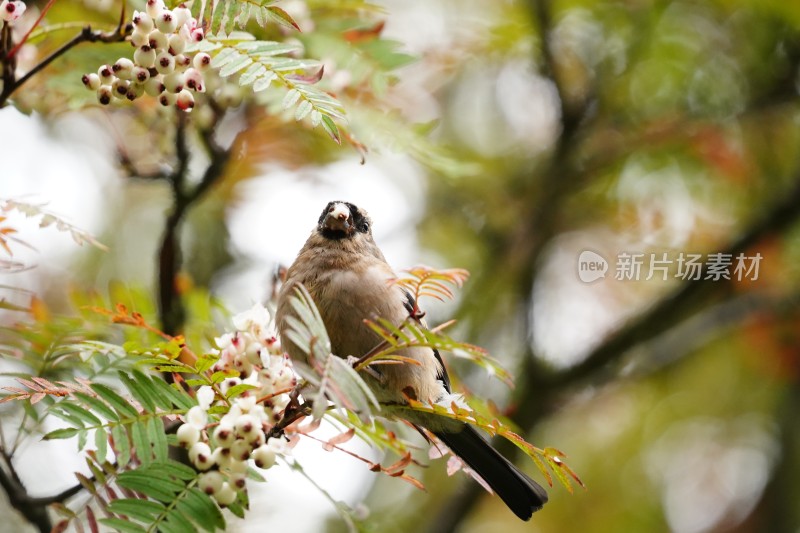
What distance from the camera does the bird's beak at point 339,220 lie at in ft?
11.3

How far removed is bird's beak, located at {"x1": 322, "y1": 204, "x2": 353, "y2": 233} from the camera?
3.46 metres

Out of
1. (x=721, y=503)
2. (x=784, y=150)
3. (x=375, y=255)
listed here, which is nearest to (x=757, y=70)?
(x=784, y=150)

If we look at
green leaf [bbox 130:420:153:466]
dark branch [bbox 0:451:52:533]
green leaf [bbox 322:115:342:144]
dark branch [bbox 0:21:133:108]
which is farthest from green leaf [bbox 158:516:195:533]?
dark branch [bbox 0:21:133:108]

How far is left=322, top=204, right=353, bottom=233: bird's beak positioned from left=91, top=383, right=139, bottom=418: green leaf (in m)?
1.57

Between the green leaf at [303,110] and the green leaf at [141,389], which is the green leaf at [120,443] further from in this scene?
the green leaf at [303,110]

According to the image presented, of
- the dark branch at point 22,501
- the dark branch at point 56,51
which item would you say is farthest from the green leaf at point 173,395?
the dark branch at point 56,51

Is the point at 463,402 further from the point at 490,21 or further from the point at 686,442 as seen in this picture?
the point at 686,442

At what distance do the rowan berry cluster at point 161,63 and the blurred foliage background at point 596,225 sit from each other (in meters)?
1.46

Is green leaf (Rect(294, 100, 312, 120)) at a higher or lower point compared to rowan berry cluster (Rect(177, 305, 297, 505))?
higher

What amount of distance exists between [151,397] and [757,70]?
4.55 meters

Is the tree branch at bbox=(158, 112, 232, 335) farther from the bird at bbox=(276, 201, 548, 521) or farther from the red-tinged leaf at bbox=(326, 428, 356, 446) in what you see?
the red-tinged leaf at bbox=(326, 428, 356, 446)

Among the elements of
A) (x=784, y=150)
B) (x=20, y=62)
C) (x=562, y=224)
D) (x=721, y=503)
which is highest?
(x=20, y=62)

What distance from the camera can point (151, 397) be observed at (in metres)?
1.96

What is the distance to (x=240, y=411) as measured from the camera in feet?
6.03
